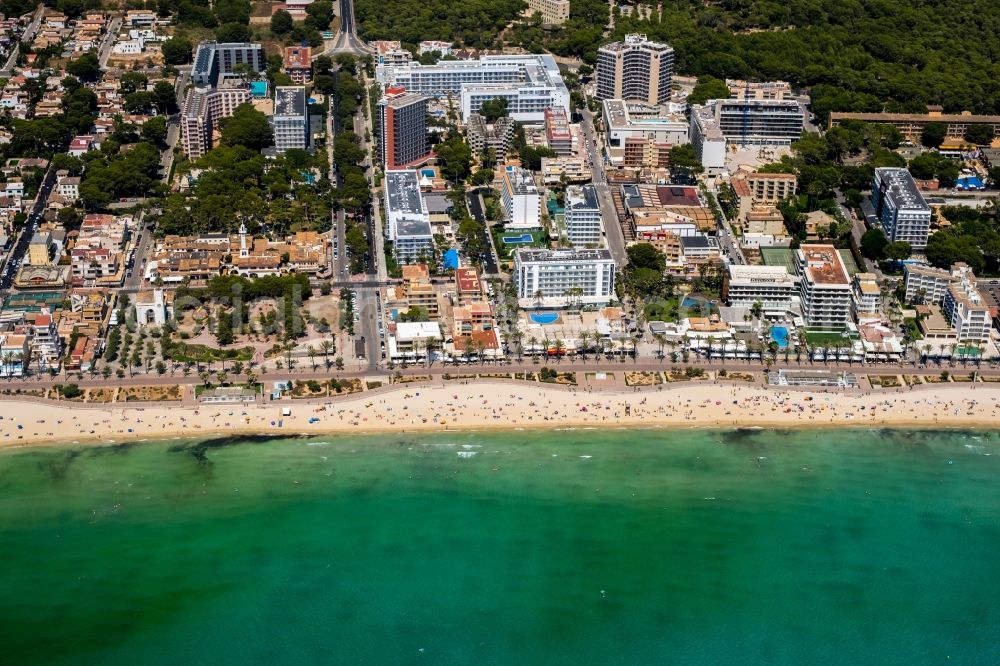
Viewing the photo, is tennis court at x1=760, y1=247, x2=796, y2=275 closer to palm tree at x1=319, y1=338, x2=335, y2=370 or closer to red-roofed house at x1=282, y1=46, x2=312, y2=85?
palm tree at x1=319, y1=338, x2=335, y2=370

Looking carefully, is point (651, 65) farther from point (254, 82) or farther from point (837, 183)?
point (254, 82)

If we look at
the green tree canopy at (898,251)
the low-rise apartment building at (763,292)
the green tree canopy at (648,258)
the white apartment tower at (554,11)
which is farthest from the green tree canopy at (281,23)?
the green tree canopy at (898,251)

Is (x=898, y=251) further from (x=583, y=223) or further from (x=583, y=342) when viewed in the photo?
(x=583, y=342)

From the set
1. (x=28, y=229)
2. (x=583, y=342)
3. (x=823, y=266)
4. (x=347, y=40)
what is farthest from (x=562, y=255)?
(x=347, y=40)

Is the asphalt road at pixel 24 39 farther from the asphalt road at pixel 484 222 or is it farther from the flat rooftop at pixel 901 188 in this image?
the flat rooftop at pixel 901 188

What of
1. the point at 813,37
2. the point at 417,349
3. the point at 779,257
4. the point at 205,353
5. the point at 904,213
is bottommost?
the point at 205,353

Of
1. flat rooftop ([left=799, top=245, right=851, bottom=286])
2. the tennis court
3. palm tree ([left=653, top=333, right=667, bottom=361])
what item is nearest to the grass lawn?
palm tree ([left=653, top=333, right=667, bottom=361])

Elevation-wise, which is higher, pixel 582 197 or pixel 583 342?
pixel 582 197
